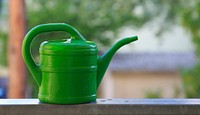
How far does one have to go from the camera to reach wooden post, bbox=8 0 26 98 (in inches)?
97.5

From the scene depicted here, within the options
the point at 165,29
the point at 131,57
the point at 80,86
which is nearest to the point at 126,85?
the point at 131,57

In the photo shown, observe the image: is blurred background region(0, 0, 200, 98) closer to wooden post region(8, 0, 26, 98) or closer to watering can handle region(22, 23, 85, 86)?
wooden post region(8, 0, 26, 98)

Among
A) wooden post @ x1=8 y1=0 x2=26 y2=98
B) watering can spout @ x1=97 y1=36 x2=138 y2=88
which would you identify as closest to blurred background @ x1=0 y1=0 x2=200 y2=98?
wooden post @ x1=8 y1=0 x2=26 y2=98

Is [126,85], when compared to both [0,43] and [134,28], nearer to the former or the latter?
[134,28]

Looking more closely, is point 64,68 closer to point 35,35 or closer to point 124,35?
point 35,35

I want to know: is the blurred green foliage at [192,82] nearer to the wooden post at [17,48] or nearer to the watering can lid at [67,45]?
the wooden post at [17,48]

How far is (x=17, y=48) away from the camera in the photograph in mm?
2537

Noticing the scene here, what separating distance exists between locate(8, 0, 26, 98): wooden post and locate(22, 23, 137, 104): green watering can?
1.70 metres

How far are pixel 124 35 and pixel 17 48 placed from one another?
5.87 feet

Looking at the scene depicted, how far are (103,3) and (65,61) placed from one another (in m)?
1.58

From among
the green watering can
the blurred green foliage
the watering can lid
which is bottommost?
the blurred green foliage

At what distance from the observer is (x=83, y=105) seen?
30.2 inches

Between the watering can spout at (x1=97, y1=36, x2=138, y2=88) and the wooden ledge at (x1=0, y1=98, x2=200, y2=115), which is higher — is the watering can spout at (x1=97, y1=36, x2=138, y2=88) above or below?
above

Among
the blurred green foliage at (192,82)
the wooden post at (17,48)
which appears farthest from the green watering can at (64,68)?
the blurred green foliage at (192,82)
